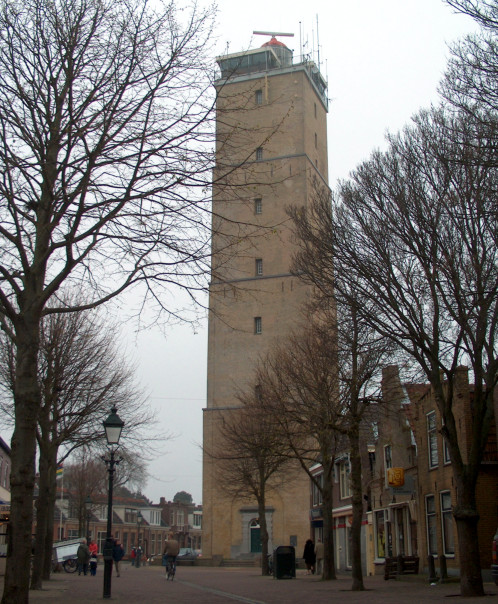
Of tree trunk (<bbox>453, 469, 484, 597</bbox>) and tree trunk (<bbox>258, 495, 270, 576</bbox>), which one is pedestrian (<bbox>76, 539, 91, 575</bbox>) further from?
tree trunk (<bbox>453, 469, 484, 597</bbox>)

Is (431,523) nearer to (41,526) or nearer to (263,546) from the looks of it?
(263,546)

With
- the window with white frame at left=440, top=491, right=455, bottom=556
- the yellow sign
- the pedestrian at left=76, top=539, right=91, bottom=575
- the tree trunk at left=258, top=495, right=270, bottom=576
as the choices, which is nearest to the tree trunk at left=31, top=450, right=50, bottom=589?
the pedestrian at left=76, top=539, right=91, bottom=575

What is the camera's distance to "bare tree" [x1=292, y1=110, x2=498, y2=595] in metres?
16.1

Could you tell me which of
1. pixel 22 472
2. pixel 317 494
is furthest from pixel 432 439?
pixel 317 494

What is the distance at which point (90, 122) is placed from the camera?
12844mm

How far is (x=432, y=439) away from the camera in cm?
2742

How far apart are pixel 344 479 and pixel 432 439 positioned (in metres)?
16.0

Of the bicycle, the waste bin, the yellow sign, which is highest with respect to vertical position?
the yellow sign

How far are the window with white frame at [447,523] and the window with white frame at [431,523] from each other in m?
0.95

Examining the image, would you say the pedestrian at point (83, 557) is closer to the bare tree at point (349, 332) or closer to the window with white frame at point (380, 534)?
the window with white frame at point (380, 534)

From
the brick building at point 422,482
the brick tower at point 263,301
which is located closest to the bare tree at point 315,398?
the brick building at point 422,482

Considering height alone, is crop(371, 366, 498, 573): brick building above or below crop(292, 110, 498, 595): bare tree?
below

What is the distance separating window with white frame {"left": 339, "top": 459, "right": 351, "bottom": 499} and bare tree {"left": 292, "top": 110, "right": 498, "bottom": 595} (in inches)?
941

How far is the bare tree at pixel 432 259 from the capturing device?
635 inches
